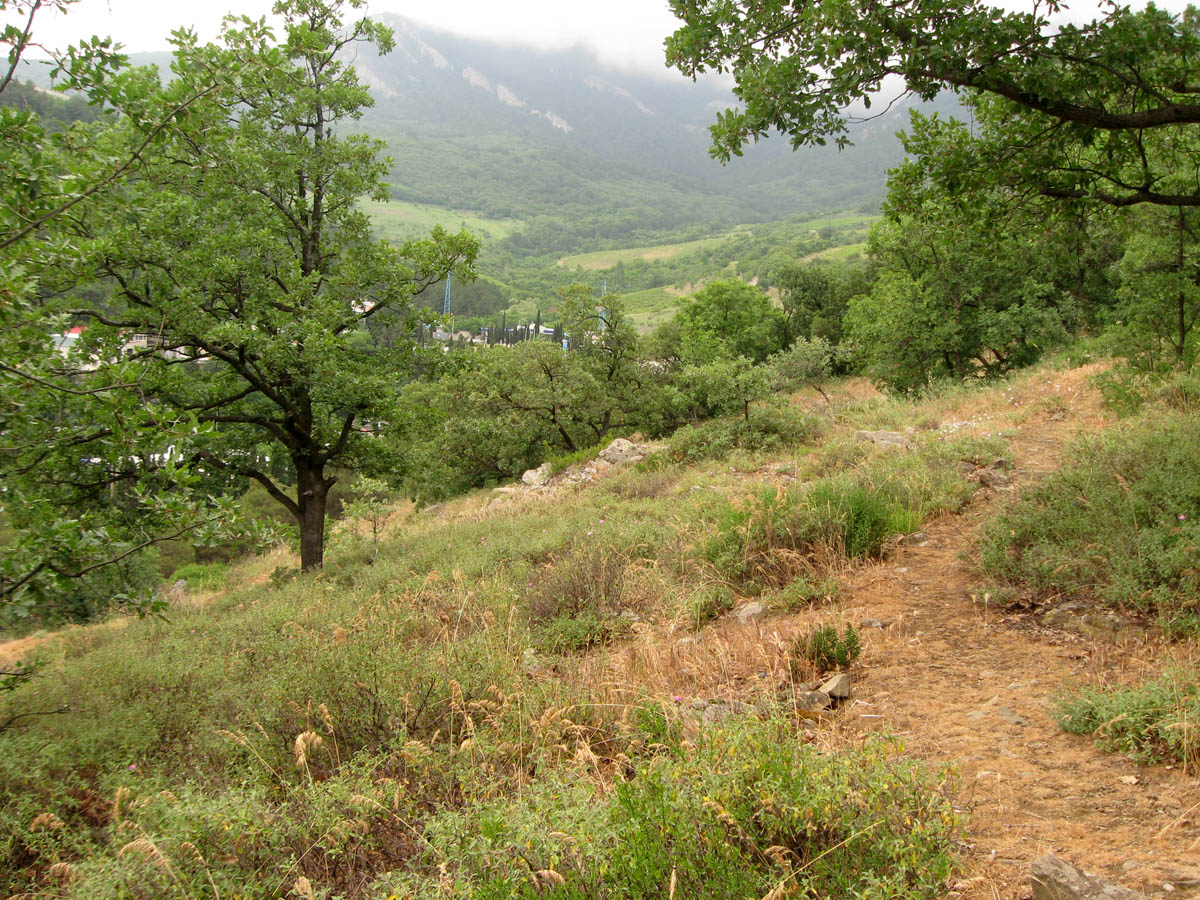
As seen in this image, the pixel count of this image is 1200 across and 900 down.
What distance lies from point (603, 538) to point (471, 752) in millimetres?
4934

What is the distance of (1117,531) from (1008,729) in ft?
8.34

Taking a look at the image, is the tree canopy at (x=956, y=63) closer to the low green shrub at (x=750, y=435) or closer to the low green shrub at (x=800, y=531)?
the low green shrub at (x=800, y=531)

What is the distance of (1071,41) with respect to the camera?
5.61 m

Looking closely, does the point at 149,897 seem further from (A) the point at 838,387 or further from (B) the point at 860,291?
(B) the point at 860,291

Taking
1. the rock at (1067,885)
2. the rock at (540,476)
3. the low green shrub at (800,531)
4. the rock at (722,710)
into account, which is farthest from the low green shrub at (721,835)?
the rock at (540,476)

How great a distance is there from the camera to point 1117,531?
17.0ft

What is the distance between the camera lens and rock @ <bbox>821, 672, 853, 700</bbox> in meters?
4.11

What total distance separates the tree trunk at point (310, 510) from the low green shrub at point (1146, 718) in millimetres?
12169

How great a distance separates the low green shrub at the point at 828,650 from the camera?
14.8 ft

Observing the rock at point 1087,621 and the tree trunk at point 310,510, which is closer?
the rock at point 1087,621

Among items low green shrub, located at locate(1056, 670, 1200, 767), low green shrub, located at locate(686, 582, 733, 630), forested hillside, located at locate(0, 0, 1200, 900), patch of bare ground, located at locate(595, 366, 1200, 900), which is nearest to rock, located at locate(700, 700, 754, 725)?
forested hillside, located at locate(0, 0, 1200, 900)

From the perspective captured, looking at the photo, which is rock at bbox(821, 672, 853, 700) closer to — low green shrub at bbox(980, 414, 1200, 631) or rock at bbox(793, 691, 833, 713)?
rock at bbox(793, 691, 833, 713)

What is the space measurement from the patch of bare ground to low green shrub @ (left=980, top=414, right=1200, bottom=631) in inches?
13.4

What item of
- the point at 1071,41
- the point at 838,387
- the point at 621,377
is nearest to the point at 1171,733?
the point at 1071,41
